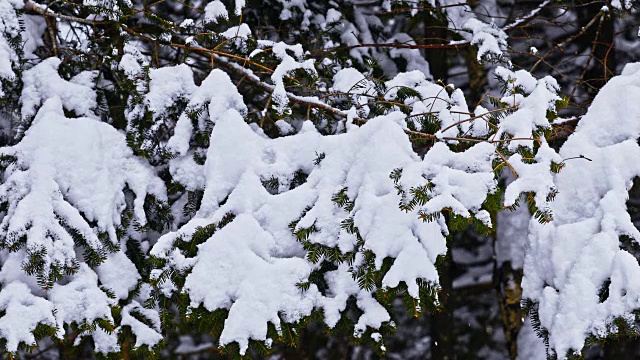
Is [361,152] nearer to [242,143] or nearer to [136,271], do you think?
[242,143]

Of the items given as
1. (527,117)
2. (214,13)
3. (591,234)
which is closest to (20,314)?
(214,13)

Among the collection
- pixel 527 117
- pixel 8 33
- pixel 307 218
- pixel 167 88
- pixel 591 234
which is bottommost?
pixel 591 234

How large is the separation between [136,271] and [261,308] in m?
1.00

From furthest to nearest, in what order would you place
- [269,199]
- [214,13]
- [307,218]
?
[214,13]
[269,199]
[307,218]

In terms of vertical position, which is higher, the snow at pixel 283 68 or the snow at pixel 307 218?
the snow at pixel 283 68

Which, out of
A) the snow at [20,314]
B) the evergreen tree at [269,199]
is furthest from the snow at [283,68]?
the snow at [20,314]

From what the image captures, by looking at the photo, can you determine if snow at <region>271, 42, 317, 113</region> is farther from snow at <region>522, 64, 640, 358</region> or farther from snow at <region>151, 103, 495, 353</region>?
snow at <region>522, 64, 640, 358</region>

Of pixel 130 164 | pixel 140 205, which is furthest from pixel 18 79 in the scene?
pixel 140 205

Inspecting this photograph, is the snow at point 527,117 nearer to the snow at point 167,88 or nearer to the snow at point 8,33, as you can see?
the snow at point 167,88

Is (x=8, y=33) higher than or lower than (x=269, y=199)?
higher

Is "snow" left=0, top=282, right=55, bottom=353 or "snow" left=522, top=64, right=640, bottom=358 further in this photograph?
"snow" left=0, top=282, right=55, bottom=353

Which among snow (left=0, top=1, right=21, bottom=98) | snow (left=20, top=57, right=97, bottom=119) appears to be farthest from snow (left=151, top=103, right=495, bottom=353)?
snow (left=0, top=1, right=21, bottom=98)

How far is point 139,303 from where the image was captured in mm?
3406

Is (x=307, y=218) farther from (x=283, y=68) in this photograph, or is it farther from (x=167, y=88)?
(x=167, y=88)
